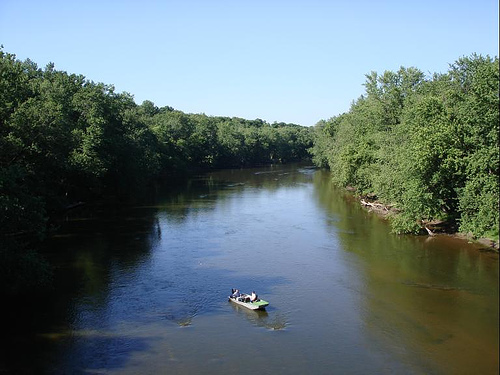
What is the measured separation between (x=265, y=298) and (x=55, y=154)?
2107cm

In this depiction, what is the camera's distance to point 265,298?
83.2 ft

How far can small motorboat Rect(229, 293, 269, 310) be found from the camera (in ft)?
77.3

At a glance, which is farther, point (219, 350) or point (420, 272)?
point (420, 272)

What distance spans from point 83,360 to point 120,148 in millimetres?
Result: 39528

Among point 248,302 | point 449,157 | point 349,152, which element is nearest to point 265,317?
point 248,302

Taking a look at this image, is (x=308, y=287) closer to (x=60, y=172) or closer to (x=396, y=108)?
(x=60, y=172)

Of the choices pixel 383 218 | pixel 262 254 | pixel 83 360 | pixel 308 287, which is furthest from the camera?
pixel 383 218

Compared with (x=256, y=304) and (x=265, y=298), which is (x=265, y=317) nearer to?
(x=256, y=304)

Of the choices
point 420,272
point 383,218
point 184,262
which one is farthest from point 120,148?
point 420,272

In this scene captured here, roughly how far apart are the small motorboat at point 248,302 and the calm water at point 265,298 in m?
0.35

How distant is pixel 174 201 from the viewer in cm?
6059

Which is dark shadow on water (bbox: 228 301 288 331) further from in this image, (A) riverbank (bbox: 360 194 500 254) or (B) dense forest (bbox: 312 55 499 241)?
(A) riverbank (bbox: 360 194 500 254)

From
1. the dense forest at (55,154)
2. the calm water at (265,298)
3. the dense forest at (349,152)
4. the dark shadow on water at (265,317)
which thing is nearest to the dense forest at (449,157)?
the dense forest at (349,152)

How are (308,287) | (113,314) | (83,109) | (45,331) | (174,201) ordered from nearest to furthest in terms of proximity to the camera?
(45,331) < (113,314) < (308,287) < (83,109) < (174,201)
